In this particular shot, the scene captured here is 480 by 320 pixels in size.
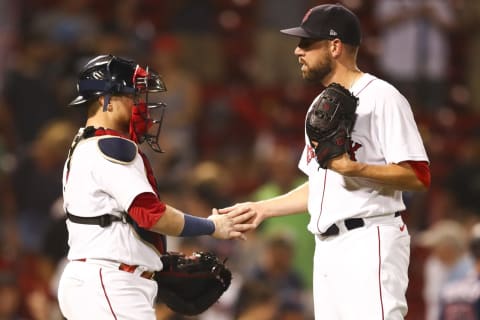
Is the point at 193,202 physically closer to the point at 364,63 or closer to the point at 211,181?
the point at 211,181

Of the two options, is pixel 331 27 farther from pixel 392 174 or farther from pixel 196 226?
pixel 196 226

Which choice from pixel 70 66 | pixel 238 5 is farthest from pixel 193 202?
pixel 238 5

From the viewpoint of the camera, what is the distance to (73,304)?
5.42m

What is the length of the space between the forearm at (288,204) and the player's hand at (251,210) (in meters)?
0.02

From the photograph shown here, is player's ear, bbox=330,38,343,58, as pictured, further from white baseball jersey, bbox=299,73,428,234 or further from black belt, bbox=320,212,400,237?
black belt, bbox=320,212,400,237

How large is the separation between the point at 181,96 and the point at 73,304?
5737mm

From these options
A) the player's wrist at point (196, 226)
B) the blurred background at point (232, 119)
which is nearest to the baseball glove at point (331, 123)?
the player's wrist at point (196, 226)

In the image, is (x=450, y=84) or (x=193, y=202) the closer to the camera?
(x=193, y=202)

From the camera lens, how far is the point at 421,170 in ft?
18.0

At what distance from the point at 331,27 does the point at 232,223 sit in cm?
112

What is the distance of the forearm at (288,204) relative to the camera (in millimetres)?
6117

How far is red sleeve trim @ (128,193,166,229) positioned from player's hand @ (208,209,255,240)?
0.51 metres

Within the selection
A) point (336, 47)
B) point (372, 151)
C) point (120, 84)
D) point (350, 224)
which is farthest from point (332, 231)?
point (120, 84)

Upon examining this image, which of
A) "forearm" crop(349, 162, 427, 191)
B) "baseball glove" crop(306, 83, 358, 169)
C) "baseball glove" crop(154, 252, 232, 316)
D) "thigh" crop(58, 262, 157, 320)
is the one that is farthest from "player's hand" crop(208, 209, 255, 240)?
"forearm" crop(349, 162, 427, 191)
